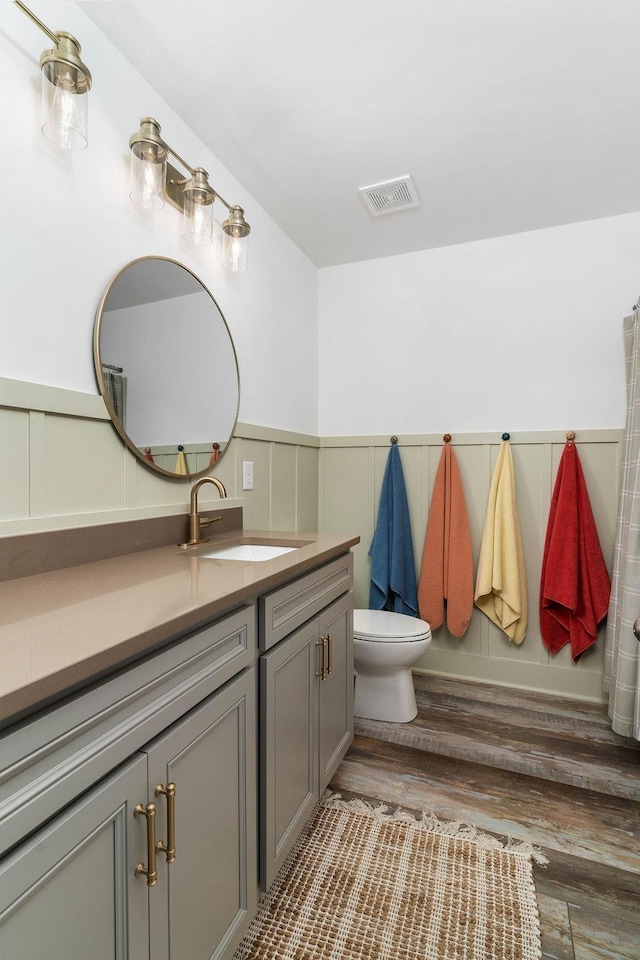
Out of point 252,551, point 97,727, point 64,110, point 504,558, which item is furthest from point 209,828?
point 504,558

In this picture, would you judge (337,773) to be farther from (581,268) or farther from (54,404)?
(581,268)

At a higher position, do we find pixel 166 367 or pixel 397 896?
pixel 166 367

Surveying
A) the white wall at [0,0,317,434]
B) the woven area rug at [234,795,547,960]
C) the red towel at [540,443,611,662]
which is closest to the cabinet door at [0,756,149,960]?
the woven area rug at [234,795,547,960]

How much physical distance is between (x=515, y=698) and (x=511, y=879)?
3.87 ft

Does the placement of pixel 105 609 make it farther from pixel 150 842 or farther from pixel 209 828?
pixel 209 828

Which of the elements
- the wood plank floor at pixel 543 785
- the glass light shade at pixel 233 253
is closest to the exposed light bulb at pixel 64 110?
the glass light shade at pixel 233 253

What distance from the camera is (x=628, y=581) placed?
2.02 metres

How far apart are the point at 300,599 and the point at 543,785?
1.20 meters

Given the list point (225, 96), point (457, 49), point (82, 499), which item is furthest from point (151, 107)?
point (82, 499)

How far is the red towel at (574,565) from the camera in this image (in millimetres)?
2324

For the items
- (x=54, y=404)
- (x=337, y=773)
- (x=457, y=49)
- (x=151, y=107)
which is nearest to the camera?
(x=54, y=404)

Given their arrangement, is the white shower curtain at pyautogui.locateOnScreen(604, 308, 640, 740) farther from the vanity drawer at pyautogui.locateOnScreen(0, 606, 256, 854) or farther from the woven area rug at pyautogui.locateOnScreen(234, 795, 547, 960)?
the vanity drawer at pyautogui.locateOnScreen(0, 606, 256, 854)

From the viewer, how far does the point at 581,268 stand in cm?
241

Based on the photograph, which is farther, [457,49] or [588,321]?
[588,321]
